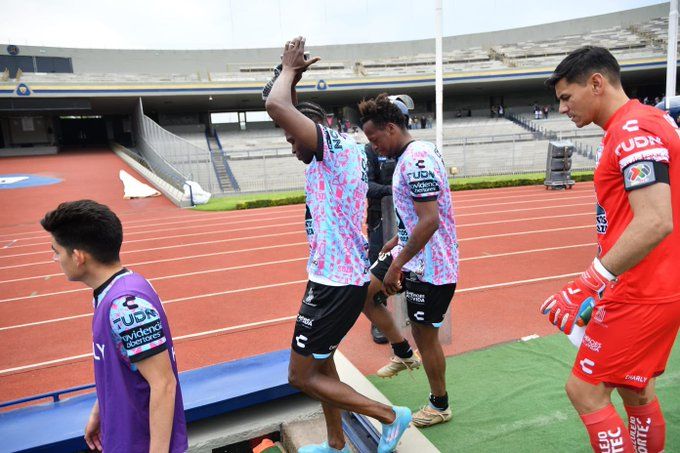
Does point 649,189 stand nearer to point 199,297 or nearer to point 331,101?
point 199,297

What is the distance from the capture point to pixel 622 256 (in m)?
1.64

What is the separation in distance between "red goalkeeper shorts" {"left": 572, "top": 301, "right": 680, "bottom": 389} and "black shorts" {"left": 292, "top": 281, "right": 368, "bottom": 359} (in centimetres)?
104

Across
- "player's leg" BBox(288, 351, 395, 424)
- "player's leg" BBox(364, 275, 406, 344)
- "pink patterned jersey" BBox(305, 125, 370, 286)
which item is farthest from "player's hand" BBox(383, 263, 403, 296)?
"player's leg" BBox(288, 351, 395, 424)

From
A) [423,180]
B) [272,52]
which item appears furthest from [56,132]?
[423,180]

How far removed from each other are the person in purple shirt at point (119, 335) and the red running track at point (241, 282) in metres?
2.53

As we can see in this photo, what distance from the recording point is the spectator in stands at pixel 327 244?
2.16 metres

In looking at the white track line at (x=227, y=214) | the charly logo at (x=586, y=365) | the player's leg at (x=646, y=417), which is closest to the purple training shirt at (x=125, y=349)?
the charly logo at (x=586, y=365)

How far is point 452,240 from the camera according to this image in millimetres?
2869

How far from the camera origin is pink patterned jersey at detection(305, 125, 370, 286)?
2.18m

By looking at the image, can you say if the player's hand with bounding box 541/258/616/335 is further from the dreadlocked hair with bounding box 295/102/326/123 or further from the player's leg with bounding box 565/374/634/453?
the dreadlocked hair with bounding box 295/102/326/123

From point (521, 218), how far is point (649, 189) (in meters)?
10.2

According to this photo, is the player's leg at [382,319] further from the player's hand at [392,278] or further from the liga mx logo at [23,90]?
the liga mx logo at [23,90]

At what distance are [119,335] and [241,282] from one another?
567 cm

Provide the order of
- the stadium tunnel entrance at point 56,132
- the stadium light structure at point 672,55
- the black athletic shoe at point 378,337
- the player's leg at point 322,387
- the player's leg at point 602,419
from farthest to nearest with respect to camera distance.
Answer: the stadium tunnel entrance at point 56,132 < the stadium light structure at point 672,55 < the black athletic shoe at point 378,337 < the player's leg at point 322,387 < the player's leg at point 602,419
